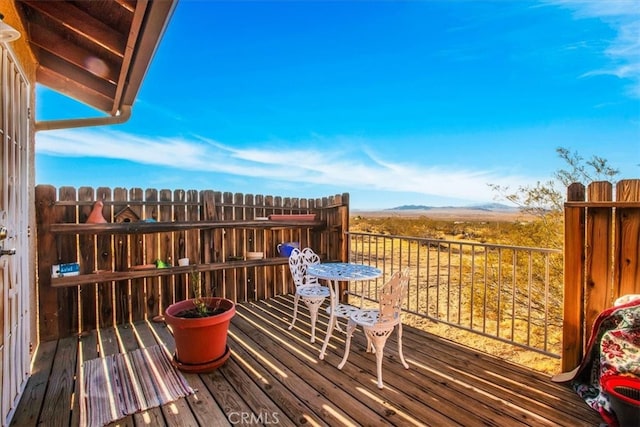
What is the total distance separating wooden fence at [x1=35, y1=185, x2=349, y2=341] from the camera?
9.56ft

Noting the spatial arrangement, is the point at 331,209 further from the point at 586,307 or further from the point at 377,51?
the point at 377,51

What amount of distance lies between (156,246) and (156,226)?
1.46 ft

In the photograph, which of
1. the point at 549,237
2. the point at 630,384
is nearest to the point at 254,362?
the point at 630,384

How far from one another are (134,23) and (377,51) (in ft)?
17.3

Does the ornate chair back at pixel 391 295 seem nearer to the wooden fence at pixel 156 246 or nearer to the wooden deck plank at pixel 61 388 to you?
the wooden deck plank at pixel 61 388

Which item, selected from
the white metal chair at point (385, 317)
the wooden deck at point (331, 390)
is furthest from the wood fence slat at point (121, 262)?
the white metal chair at point (385, 317)

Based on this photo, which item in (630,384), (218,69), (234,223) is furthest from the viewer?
(218,69)

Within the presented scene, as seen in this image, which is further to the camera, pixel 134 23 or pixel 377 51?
pixel 377 51

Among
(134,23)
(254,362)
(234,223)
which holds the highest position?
(134,23)

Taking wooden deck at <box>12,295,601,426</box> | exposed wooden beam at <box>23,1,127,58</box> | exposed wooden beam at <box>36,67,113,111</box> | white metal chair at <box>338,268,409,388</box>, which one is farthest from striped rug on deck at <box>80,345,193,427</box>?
exposed wooden beam at <box>36,67,113,111</box>

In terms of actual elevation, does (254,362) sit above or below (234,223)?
below

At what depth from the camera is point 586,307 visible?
2066 mm

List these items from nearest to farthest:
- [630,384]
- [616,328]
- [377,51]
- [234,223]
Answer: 1. [630,384]
2. [616,328]
3. [234,223]
4. [377,51]

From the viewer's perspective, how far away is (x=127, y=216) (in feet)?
10.8
